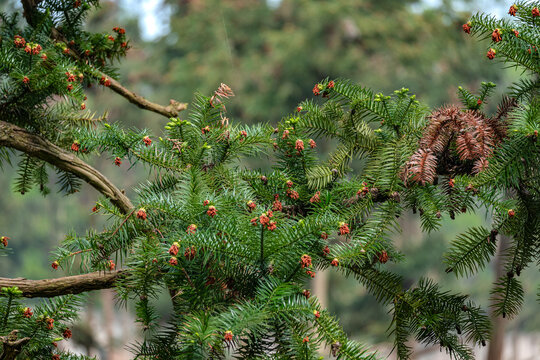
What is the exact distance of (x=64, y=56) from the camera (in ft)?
3.41

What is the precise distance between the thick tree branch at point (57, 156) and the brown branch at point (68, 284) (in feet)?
0.48

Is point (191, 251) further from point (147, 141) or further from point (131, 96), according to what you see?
point (131, 96)

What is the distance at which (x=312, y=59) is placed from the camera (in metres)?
6.68

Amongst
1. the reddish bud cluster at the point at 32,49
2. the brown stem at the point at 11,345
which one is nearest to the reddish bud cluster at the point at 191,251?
the brown stem at the point at 11,345

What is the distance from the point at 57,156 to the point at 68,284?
0.25 metres

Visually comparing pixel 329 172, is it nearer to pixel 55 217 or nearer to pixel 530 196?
pixel 530 196

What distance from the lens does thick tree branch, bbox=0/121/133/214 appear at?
96 cm

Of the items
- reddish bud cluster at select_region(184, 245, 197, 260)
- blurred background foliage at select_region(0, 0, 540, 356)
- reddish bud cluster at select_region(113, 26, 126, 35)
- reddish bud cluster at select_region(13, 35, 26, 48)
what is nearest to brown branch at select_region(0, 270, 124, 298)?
reddish bud cluster at select_region(184, 245, 197, 260)

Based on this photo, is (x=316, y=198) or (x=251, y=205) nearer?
(x=251, y=205)

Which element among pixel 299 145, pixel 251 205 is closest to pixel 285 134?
pixel 299 145

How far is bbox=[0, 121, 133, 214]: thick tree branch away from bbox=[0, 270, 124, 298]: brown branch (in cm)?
15

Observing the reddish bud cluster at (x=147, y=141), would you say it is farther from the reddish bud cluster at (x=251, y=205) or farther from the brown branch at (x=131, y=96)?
the brown branch at (x=131, y=96)

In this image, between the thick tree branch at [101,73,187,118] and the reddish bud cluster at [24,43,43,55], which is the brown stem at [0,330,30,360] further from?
the thick tree branch at [101,73,187,118]

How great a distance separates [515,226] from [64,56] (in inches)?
32.0
